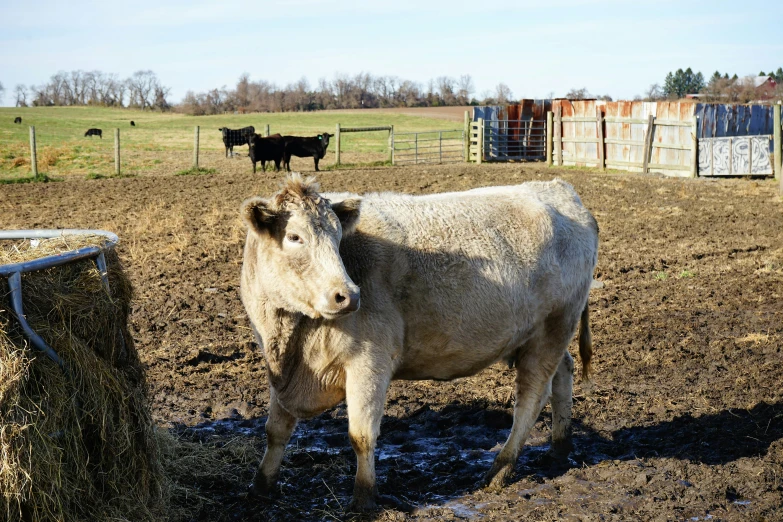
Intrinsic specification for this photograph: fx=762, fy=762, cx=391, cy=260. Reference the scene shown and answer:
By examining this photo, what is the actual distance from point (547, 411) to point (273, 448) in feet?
9.19

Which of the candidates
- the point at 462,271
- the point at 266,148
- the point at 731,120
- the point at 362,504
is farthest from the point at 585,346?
the point at 731,120

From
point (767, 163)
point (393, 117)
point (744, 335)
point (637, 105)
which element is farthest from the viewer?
point (393, 117)

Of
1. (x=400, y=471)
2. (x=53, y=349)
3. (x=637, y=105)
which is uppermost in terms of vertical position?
(x=637, y=105)

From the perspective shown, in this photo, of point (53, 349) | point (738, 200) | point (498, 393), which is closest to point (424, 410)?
point (498, 393)

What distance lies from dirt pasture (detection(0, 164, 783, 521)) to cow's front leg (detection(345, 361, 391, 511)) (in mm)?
164

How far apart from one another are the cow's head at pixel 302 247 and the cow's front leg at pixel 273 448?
0.91 meters

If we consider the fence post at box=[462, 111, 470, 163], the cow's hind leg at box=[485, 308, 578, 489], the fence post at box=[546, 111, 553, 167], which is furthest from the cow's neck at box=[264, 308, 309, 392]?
the fence post at box=[462, 111, 470, 163]

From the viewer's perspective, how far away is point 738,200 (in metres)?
18.5

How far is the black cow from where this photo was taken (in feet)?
92.7

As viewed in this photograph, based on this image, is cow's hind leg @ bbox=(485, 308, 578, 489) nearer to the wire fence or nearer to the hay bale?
the hay bale

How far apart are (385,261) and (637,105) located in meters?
26.7

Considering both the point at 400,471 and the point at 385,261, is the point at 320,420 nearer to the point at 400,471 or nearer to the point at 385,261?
the point at 400,471

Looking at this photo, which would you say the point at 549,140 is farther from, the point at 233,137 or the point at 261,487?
the point at 261,487

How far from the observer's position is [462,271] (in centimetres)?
525
